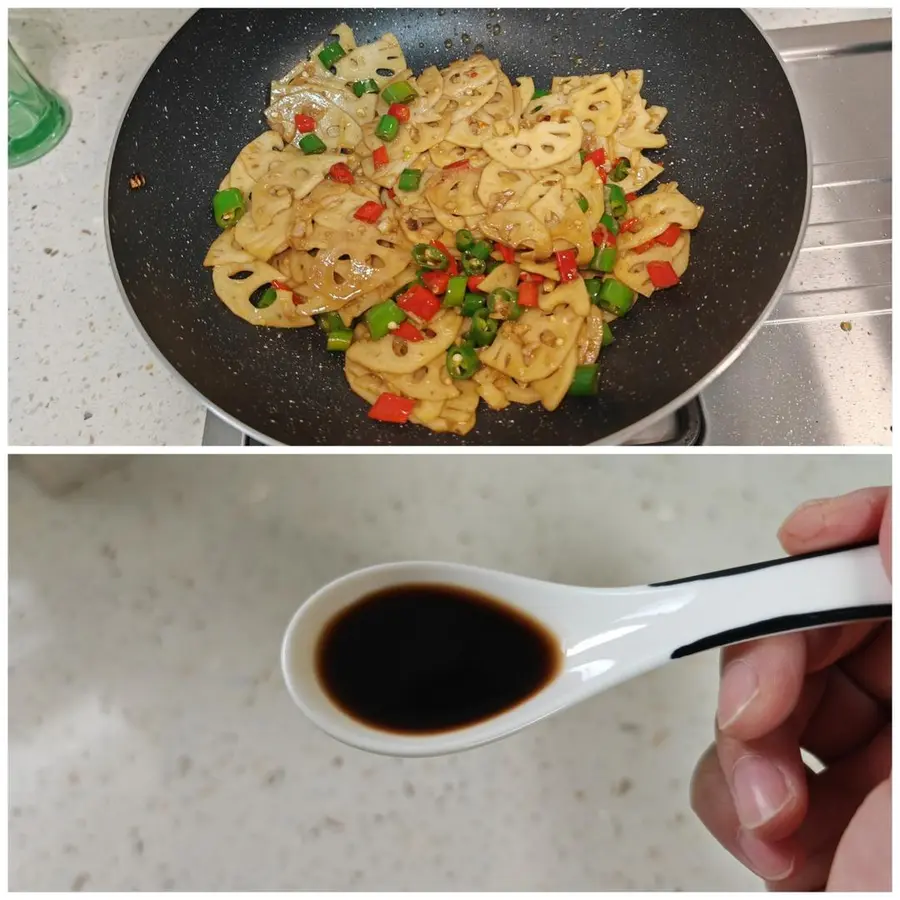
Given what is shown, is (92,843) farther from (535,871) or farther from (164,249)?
(164,249)

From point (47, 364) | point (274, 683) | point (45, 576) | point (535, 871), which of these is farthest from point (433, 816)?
Answer: point (47, 364)

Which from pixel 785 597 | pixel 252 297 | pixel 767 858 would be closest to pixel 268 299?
pixel 252 297

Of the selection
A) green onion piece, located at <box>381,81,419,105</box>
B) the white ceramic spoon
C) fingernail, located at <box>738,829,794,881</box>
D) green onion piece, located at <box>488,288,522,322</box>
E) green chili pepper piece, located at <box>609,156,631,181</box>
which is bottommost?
fingernail, located at <box>738,829,794,881</box>

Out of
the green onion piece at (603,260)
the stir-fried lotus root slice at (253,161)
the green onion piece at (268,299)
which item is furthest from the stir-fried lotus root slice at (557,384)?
the stir-fried lotus root slice at (253,161)

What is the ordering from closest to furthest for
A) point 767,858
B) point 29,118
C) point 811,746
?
1. point 767,858
2. point 811,746
3. point 29,118

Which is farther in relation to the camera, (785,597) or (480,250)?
(480,250)

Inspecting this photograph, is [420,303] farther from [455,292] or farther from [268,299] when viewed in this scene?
[268,299]

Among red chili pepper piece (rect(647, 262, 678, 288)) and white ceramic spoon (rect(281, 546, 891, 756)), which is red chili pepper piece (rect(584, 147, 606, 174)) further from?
white ceramic spoon (rect(281, 546, 891, 756))

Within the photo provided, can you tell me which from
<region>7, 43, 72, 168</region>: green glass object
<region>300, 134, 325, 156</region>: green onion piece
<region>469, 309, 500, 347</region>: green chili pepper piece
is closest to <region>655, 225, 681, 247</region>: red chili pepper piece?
<region>469, 309, 500, 347</region>: green chili pepper piece
